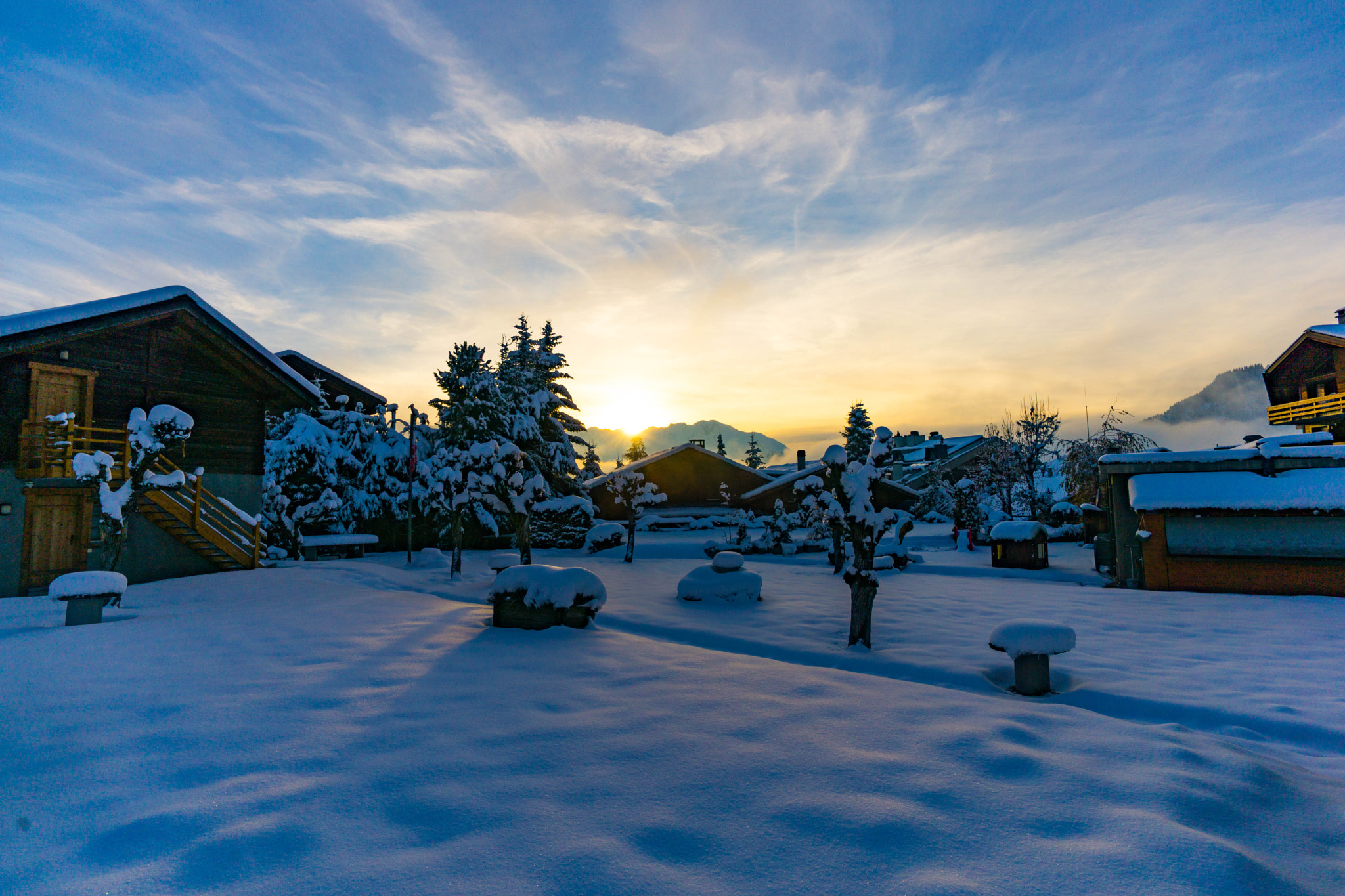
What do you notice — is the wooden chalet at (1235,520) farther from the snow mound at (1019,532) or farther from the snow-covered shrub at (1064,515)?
the snow-covered shrub at (1064,515)

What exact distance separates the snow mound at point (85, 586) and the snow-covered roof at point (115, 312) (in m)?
8.47

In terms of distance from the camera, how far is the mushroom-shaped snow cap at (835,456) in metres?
9.82

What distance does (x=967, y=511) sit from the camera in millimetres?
32969

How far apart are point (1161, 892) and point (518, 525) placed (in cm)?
1841

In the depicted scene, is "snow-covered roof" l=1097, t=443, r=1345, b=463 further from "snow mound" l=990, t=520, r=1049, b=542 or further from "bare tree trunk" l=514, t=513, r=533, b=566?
"bare tree trunk" l=514, t=513, r=533, b=566

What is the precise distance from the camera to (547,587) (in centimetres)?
954

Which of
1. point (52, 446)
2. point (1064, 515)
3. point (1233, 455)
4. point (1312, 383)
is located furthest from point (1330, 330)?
point (52, 446)

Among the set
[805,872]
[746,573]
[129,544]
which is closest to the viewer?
[805,872]

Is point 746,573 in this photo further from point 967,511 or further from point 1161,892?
point 967,511

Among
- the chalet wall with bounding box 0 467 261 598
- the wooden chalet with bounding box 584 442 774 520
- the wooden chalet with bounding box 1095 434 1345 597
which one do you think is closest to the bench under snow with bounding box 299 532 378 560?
the chalet wall with bounding box 0 467 261 598

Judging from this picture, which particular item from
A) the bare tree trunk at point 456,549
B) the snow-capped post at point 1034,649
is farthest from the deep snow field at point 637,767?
the bare tree trunk at point 456,549

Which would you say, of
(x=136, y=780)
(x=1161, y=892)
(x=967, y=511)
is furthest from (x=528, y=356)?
(x=1161, y=892)

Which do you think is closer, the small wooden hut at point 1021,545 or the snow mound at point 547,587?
the snow mound at point 547,587

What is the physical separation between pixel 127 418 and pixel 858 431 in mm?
49736
